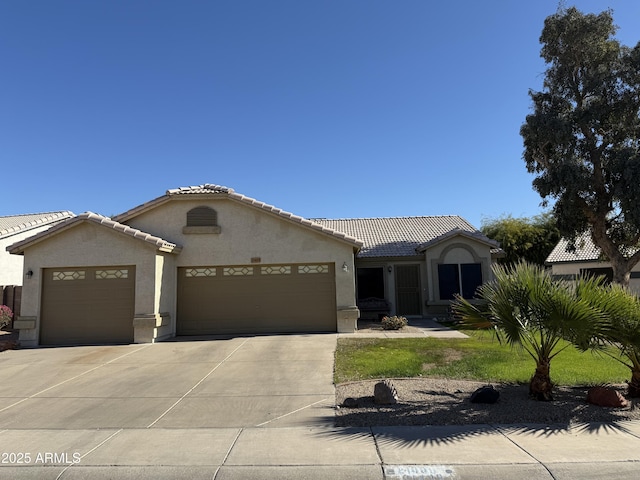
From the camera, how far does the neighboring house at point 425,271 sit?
19.8 metres

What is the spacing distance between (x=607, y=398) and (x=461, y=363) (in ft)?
11.3

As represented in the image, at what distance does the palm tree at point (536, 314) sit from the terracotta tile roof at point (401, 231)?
42.0 ft

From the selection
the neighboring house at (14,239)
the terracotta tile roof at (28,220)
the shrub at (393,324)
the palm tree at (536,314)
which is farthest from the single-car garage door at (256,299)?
the terracotta tile roof at (28,220)

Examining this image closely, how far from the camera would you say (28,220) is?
1072 inches

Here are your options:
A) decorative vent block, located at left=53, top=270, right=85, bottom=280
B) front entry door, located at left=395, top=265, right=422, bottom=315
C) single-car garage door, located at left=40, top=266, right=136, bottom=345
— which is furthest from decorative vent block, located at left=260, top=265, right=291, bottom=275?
front entry door, located at left=395, top=265, right=422, bottom=315

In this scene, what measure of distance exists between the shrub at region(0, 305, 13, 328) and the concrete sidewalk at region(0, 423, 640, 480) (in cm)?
1480

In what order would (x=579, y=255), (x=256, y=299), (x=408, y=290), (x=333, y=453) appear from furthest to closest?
(x=579, y=255), (x=408, y=290), (x=256, y=299), (x=333, y=453)

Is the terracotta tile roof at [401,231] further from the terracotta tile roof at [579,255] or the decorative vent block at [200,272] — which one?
the terracotta tile roof at [579,255]

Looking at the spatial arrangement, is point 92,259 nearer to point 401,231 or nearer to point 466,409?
point 466,409

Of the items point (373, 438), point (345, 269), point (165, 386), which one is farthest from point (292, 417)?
point (345, 269)

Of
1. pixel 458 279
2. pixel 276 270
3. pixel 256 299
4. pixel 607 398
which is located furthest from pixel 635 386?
pixel 458 279

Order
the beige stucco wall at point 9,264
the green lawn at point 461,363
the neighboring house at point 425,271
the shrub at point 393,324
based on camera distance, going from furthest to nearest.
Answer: the beige stucco wall at point 9,264 → the neighboring house at point 425,271 → the shrub at point 393,324 → the green lawn at point 461,363

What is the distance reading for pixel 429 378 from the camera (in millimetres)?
8703

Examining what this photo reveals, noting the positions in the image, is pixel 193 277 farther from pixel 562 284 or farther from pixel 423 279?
pixel 562 284
